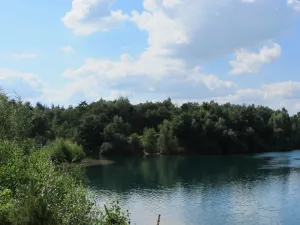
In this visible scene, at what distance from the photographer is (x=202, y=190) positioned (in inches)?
1719

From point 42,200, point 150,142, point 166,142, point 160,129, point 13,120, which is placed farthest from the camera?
point 160,129

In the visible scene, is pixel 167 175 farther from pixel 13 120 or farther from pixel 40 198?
pixel 40 198

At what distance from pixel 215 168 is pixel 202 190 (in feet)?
74.6

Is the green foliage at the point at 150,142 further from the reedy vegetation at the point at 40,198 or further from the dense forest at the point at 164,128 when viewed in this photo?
the reedy vegetation at the point at 40,198

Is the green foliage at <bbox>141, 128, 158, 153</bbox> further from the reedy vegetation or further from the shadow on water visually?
the reedy vegetation

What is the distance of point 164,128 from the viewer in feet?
308

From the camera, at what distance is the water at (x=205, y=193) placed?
1249 inches

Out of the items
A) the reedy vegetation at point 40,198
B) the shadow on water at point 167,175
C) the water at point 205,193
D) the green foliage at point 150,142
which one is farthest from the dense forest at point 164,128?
the reedy vegetation at point 40,198

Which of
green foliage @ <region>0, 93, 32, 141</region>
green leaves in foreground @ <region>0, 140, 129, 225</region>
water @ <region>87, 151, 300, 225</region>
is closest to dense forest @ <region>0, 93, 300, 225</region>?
water @ <region>87, 151, 300, 225</region>

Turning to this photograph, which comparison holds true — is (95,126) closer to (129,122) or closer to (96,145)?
(96,145)

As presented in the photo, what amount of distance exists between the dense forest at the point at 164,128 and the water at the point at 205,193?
2647 centimetres

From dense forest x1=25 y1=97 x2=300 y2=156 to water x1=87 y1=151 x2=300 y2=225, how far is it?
26.5m

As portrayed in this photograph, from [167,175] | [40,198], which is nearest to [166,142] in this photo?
[167,175]

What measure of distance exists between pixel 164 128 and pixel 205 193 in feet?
172
